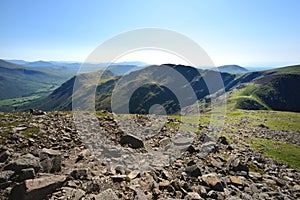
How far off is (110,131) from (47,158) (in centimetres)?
866

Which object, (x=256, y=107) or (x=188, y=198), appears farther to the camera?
(x=256, y=107)

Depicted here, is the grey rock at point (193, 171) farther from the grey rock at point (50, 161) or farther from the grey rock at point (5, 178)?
the grey rock at point (5, 178)

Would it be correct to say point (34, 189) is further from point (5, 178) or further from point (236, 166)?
point (236, 166)

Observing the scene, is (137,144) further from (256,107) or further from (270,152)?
(256,107)

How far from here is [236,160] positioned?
54.3 ft

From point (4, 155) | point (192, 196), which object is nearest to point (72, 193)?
point (4, 155)

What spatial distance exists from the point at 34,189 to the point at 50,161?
9.37ft

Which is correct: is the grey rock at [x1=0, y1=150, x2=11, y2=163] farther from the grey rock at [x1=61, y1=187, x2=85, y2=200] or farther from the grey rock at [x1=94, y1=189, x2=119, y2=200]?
the grey rock at [x1=94, y1=189, x2=119, y2=200]

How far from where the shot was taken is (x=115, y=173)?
12.6 m

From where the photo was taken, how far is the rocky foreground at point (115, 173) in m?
10.2

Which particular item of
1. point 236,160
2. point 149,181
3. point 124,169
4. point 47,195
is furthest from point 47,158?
point 236,160

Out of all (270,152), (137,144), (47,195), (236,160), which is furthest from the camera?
(270,152)

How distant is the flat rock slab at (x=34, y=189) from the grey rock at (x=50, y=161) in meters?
1.77

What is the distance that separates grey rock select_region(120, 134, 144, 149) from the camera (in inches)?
690
